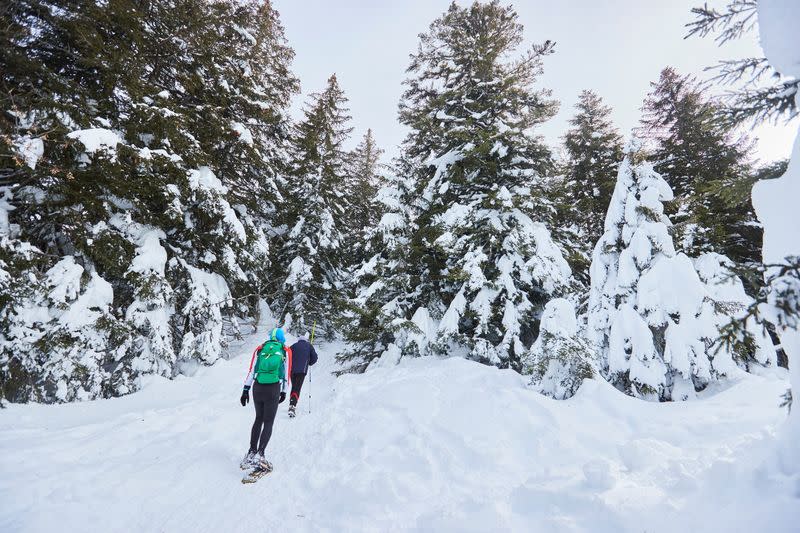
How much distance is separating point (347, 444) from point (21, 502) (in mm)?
4003

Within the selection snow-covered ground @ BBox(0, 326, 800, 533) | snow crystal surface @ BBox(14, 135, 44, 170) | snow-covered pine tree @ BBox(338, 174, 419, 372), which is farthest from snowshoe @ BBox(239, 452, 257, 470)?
snow crystal surface @ BBox(14, 135, 44, 170)

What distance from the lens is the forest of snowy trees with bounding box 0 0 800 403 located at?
7.07m

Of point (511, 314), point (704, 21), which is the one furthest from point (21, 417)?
point (704, 21)

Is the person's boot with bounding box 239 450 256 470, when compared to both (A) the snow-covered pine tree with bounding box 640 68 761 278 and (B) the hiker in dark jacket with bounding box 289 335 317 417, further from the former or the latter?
(A) the snow-covered pine tree with bounding box 640 68 761 278

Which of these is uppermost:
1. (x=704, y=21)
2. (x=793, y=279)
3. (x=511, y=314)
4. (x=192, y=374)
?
(x=704, y=21)

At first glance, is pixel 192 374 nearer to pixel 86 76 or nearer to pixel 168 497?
pixel 168 497

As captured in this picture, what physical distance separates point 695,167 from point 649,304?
1077 cm

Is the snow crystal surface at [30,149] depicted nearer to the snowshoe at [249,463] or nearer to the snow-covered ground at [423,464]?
the snow-covered ground at [423,464]

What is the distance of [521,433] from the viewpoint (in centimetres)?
549

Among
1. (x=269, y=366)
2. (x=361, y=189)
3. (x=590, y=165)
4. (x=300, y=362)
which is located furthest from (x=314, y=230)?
(x=590, y=165)

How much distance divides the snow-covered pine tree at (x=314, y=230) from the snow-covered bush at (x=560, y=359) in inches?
429

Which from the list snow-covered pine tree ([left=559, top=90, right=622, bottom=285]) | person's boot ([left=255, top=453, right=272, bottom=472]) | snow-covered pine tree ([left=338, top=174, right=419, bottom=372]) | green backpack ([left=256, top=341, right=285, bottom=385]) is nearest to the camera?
person's boot ([left=255, top=453, right=272, bottom=472])

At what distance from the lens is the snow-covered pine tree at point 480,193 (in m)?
9.55

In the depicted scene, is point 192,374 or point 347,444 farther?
point 192,374
